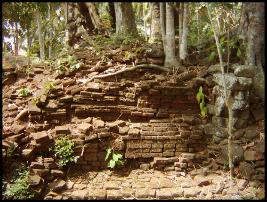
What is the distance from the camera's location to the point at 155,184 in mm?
5477

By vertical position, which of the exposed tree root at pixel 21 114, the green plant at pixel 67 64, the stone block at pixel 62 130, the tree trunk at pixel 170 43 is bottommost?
the stone block at pixel 62 130

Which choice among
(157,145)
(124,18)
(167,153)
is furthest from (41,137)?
(124,18)

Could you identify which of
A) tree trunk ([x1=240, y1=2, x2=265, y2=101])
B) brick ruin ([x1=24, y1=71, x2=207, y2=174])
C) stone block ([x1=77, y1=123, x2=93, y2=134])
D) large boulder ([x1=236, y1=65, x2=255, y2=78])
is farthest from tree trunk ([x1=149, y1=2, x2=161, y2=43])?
stone block ([x1=77, y1=123, x2=93, y2=134])

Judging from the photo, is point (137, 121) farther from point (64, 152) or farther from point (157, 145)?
point (64, 152)

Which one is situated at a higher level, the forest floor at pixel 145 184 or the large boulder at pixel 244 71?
the large boulder at pixel 244 71

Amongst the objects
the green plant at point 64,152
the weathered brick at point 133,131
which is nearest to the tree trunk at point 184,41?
the weathered brick at point 133,131

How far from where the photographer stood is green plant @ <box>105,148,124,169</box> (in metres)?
5.66

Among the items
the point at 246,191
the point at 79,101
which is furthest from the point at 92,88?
the point at 246,191

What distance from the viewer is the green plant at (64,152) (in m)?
5.51

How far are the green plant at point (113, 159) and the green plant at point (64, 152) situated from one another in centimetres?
64

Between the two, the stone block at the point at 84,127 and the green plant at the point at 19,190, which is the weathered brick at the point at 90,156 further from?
the green plant at the point at 19,190

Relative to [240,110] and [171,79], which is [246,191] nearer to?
[240,110]

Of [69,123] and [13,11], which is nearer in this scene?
[69,123]

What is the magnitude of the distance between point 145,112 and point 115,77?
102 cm
